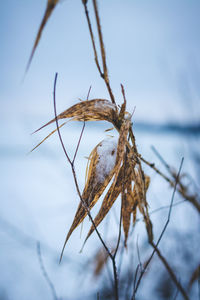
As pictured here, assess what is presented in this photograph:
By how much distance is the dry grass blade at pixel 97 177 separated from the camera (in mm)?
354

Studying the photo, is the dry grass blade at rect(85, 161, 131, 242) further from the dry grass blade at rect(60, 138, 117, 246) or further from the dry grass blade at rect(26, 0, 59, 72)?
the dry grass blade at rect(26, 0, 59, 72)

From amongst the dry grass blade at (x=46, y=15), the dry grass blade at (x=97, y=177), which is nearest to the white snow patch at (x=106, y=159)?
the dry grass blade at (x=97, y=177)

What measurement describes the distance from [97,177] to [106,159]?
0.11 feet

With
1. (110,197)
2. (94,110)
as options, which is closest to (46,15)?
(94,110)

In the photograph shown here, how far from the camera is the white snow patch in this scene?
0.36 meters

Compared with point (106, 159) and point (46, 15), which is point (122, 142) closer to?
point (106, 159)

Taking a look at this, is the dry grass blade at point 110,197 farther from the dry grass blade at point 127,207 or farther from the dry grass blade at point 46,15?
the dry grass blade at point 46,15

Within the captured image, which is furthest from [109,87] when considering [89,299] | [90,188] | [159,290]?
[159,290]

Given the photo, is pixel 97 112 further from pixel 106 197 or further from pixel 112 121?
pixel 106 197

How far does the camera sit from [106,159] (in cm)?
37

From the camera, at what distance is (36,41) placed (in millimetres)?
249

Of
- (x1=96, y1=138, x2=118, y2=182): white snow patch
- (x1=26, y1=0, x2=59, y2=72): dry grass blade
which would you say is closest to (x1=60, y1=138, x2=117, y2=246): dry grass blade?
(x1=96, y1=138, x2=118, y2=182): white snow patch

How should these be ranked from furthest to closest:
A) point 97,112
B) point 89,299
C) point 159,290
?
1. point 159,290
2. point 89,299
3. point 97,112

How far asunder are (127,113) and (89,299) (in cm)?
176
